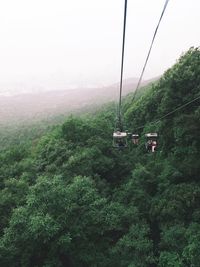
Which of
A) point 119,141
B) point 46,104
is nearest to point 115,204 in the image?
point 119,141

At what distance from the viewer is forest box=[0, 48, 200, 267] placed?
2634 cm

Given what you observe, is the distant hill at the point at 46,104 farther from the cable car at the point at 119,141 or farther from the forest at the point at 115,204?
the cable car at the point at 119,141

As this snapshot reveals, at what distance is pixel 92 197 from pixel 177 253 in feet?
26.3

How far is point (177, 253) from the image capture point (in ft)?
81.5

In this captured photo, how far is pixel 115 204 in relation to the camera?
101 feet

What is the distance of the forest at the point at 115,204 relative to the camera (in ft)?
86.4

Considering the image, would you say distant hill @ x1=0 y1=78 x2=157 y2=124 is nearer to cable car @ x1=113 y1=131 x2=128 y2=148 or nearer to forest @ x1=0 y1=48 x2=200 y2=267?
forest @ x1=0 y1=48 x2=200 y2=267

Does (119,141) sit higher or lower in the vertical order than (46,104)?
higher

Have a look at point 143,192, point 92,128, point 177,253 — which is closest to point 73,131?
point 92,128

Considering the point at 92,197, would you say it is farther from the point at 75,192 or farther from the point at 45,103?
the point at 45,103

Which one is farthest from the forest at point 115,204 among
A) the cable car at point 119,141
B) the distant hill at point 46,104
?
the distant hill at point 46,104

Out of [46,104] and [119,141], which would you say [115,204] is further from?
[46,104]

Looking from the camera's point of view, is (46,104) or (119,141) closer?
(119,141)

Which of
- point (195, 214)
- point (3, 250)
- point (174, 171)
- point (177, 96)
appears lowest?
point (3, 250)
